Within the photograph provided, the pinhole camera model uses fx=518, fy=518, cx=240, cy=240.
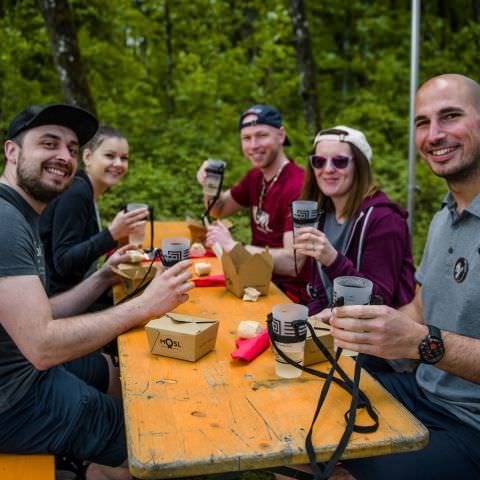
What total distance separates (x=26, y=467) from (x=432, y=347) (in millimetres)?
1493

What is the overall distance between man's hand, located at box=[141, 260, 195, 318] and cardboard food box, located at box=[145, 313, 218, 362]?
112mm

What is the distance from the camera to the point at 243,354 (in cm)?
186

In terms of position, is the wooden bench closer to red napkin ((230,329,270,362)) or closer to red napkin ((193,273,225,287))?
red napkin ((230,329,270,362))

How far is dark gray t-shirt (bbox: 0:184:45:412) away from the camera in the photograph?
178cm

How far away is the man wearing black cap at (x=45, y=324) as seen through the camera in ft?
5.85

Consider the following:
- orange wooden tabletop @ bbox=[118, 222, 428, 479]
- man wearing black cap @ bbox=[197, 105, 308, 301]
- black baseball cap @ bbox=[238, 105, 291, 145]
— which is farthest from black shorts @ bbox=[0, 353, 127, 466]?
black baseball cap @ bbox=[238, 105, 291, 145]

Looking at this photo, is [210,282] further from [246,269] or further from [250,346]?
[250,346]

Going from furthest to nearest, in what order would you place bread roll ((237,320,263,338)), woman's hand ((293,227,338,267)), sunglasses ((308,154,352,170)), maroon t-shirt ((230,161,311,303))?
maroon t-shirt ((230,161,311,303)) < sunglasses ((308,154,352,170)) < woman's hand ((293,227,338,267)) < bread roll ((237,320,263,338))

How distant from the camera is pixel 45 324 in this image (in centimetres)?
179

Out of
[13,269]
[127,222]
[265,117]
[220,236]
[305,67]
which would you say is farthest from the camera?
[305,67]

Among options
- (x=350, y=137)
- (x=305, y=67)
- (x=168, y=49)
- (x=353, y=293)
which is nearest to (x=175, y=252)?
(x=353, y=293)

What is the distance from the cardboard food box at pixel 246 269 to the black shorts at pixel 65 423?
32.1 inches

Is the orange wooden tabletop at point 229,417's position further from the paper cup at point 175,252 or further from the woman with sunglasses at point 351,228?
the woman with sunglasses at point 351,228

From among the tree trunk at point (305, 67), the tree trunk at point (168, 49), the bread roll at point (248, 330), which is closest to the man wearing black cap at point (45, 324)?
the bread roll at point (248, 330)
